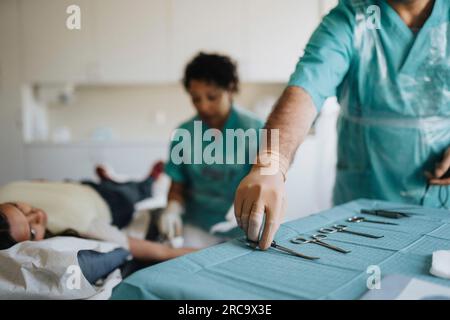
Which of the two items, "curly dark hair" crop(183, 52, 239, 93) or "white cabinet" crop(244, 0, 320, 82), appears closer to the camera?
"curly dark hair" crop(183, 52, 239, 93)

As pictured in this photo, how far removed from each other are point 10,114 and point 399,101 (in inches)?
99.1

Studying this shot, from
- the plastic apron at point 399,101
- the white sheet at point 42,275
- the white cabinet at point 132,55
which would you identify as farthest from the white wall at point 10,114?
the plastic apron at point 399,101

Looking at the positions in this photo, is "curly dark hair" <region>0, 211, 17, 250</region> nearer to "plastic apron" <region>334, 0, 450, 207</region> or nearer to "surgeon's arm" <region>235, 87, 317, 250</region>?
"surgeon's arm" <region>235, 87, 317, 250</region>

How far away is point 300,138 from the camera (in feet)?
2.55

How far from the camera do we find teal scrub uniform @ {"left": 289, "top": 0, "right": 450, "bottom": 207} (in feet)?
2.77

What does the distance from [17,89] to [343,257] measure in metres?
2.70

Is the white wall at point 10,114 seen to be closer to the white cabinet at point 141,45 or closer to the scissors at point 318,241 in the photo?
the white cabinet at point 141,45

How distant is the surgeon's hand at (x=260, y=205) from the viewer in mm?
558

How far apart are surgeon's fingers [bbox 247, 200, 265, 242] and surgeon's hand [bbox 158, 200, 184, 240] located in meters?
0.80

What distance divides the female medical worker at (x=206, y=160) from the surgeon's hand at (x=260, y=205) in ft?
2.25

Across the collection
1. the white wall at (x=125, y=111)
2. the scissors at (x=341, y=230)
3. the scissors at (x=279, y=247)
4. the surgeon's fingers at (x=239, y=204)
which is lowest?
the scissors at (x=341, y=230)

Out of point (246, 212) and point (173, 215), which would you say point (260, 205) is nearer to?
point (246, 212)

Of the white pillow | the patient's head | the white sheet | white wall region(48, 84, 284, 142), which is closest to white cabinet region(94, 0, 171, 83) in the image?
white wall region(48, 84, 284, 142)

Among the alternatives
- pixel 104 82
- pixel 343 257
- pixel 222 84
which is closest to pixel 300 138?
pixel 343 257
